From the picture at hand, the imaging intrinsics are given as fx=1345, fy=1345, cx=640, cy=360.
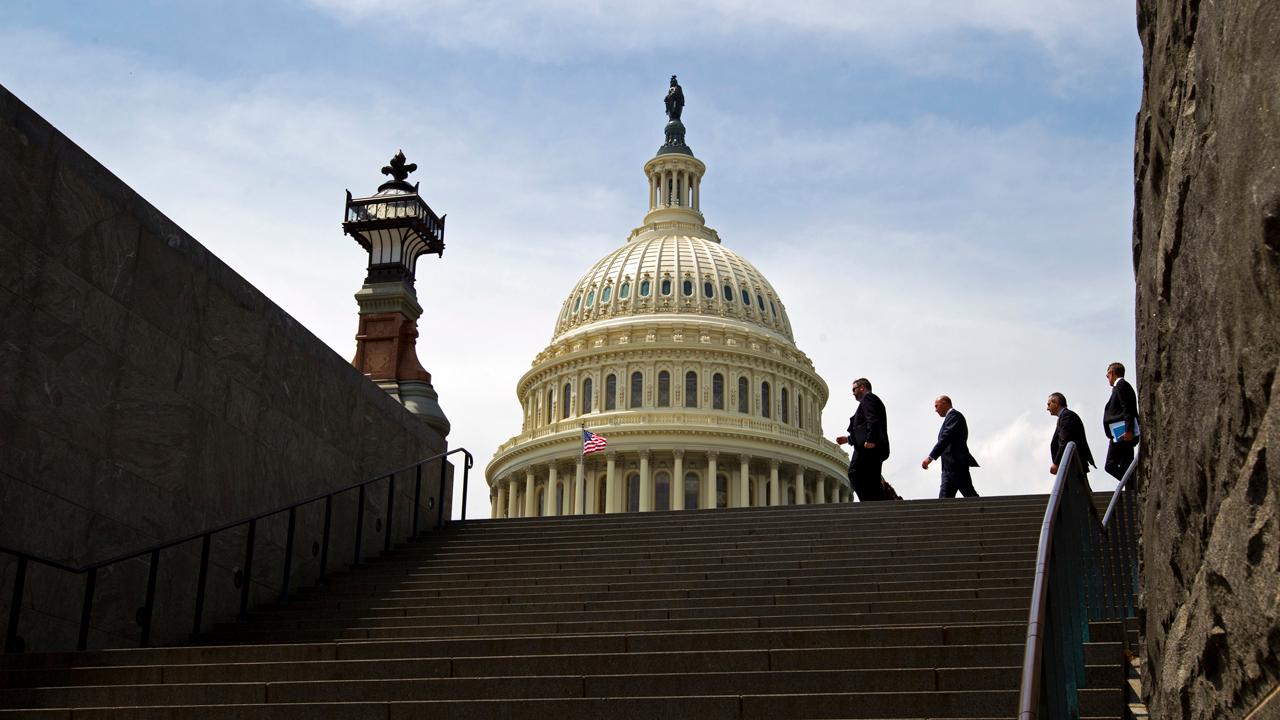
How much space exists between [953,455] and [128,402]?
975 cm

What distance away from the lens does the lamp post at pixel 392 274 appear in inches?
1008

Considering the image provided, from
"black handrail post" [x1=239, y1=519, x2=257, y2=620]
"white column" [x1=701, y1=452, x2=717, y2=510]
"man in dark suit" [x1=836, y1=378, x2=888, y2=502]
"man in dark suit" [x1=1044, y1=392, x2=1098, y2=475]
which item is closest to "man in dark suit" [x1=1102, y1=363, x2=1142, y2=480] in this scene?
"man in dark suit" [x1=1044, y1=392, x2=1098, y2=475]

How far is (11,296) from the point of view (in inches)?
405

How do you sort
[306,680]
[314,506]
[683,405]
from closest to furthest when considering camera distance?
[306,680], [314,506], [683,405]

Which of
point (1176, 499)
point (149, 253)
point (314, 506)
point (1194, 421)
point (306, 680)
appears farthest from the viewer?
point (314, 506)

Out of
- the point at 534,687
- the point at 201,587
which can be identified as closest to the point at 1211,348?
the point at 534,687

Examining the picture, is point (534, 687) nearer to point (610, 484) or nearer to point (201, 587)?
point (201, 587)

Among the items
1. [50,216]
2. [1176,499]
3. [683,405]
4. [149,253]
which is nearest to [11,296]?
[50,216]

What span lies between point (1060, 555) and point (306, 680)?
15.3 ft

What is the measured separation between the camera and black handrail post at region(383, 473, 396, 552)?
1503 centimetres

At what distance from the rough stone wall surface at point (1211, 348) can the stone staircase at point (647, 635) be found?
264 cm

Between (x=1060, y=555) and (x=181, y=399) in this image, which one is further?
(x=181, y=399)

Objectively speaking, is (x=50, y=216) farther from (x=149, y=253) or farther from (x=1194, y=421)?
(x=1194, y=421)

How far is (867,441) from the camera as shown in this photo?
16547mm
